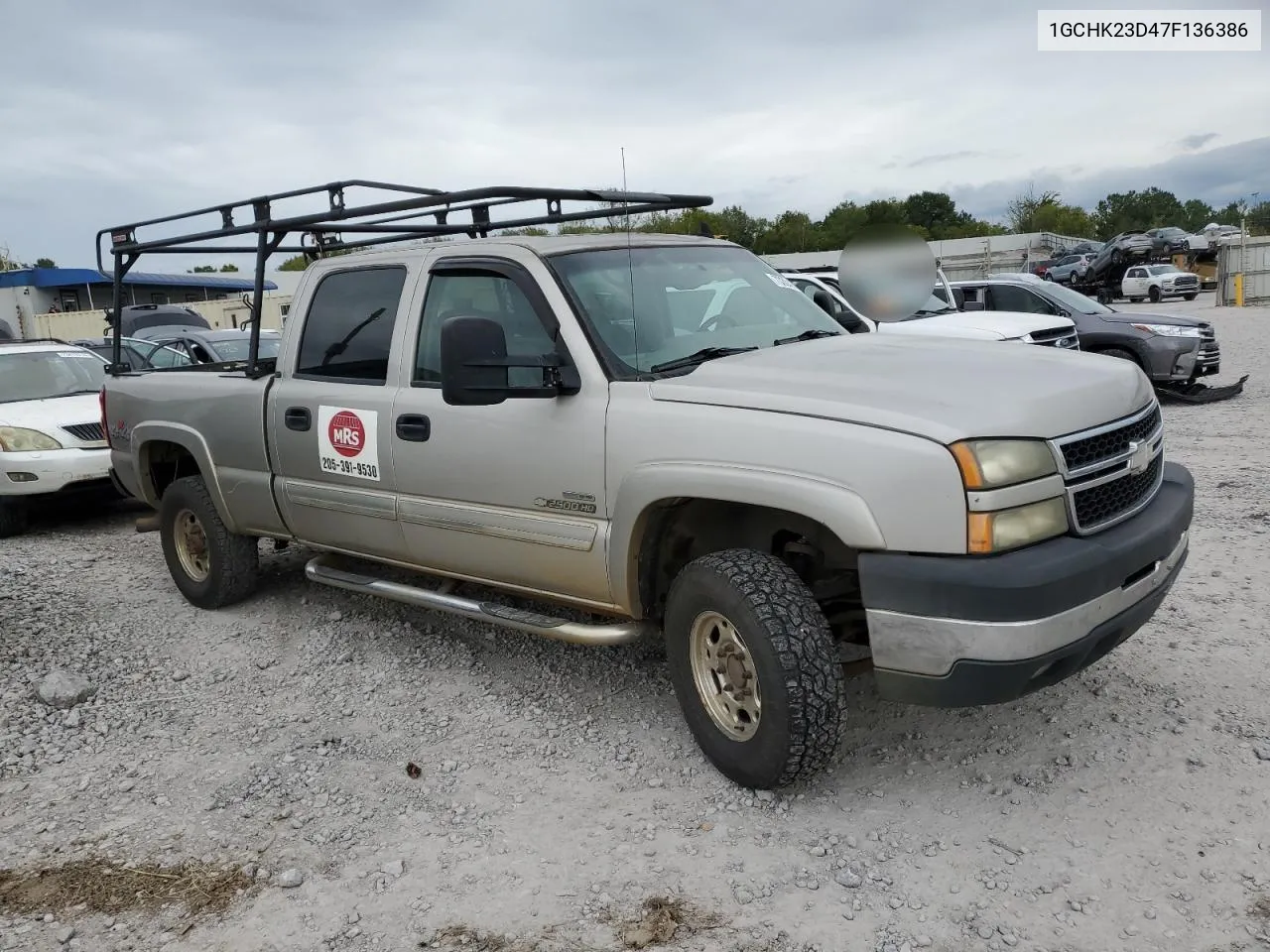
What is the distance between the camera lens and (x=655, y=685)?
456cm

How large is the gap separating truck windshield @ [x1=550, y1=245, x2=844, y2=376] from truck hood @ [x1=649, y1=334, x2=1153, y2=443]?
0.24 meters

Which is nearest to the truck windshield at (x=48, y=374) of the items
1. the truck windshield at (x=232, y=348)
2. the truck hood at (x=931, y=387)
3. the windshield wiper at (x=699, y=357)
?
the truck windshield at (x=232, y=348)

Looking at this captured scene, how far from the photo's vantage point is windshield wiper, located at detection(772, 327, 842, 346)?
13.7 feet

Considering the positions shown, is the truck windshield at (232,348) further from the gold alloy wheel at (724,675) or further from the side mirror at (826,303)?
the gold alloy wheel at (724,675)

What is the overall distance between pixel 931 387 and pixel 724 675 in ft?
3.93

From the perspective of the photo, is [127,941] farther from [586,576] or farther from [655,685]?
[655,685]

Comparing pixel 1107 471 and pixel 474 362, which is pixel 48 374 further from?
pixel 1107 471

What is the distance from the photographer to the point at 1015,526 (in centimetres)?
299

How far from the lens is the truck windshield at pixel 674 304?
3941 mm

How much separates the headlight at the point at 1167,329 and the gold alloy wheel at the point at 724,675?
10335mm

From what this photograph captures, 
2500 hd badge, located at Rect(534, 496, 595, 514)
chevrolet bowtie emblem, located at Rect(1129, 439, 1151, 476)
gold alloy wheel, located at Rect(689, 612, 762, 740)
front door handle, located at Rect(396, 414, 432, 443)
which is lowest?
gold alloy wheel, located at Rect(689, 612, 762, 740)

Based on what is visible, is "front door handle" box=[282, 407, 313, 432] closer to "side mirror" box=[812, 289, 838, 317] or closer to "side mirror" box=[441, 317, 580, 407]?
"side mirror" box=[441, 317, 580, 407]

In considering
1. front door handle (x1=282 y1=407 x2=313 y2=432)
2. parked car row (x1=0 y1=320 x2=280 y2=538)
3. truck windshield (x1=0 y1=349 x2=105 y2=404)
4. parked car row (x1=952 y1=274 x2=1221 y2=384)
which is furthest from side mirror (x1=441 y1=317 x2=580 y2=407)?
parked car row (x1=952 y1=274 x2=1221 y2=384)

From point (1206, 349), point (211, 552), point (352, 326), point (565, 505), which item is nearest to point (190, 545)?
point (211, 552)
